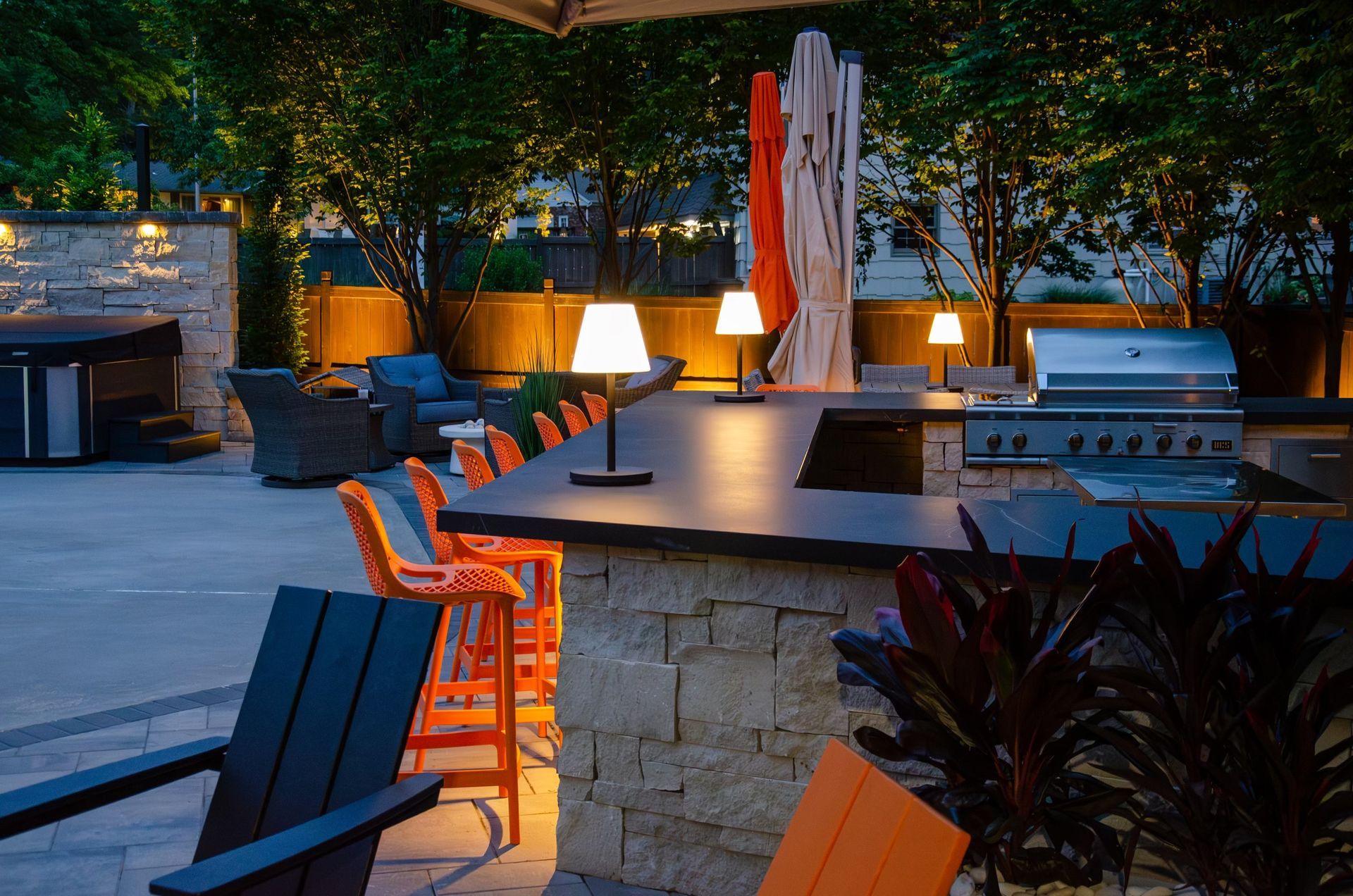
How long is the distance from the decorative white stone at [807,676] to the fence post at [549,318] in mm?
12690

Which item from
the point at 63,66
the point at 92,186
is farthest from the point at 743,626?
the point at 63,66

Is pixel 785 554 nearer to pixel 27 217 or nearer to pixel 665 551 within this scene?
pixel 665 551

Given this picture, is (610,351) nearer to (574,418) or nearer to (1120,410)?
(574,418)

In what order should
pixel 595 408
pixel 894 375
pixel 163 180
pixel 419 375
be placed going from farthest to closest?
pixel 163 180 < pixel 419 375 < pixel 894 375 < pixel 595 408

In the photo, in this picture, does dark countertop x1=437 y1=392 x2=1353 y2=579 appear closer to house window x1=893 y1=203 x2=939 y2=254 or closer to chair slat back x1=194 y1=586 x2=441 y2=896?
chair slat back x1=194 y1=586 x2=441 y2=896

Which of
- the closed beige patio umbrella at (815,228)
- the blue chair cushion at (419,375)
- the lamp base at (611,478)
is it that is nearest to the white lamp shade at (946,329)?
the closed beige patio umbrella at (815,228)

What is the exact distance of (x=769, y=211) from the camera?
820 centimetres

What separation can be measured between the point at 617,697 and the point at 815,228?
4.76m

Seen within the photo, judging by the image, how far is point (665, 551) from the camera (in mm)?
3127

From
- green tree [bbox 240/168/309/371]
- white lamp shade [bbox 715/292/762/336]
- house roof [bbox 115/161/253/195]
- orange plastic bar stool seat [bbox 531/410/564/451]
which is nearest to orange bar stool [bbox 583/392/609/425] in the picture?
orange plastic bar stool seat [bbox 531/410/564/451]

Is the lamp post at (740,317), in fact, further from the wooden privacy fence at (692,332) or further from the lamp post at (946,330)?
the wooden privacy fence at (692,332)

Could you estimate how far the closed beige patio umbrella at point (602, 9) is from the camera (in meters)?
4.38

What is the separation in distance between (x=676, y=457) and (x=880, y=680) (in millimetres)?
2161

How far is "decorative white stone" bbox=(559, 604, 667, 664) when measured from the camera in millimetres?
3170
